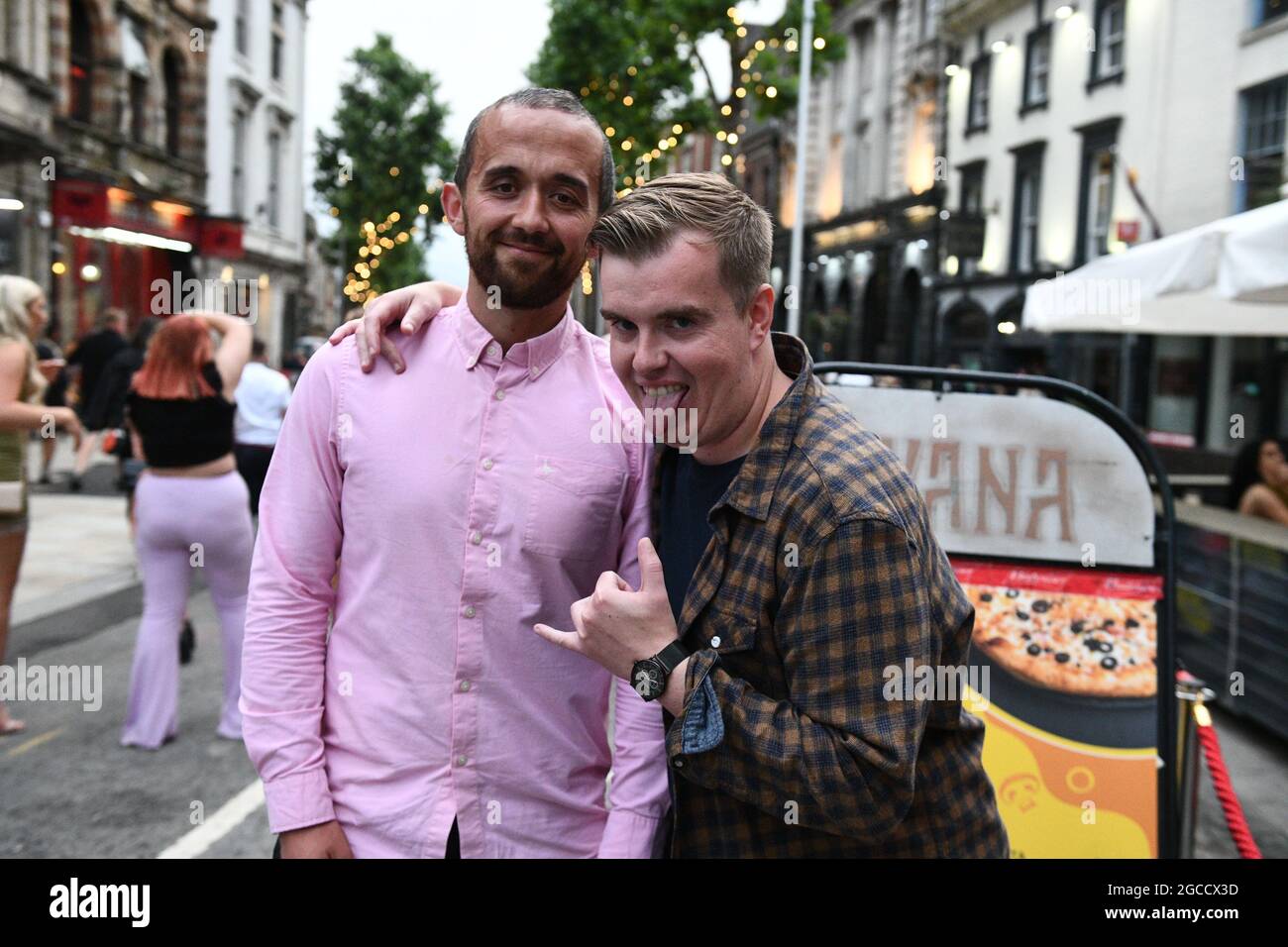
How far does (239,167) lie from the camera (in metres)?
32.8

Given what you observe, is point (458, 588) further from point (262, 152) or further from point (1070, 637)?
point (262, 152)

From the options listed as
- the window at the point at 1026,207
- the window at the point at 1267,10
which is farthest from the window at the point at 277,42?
the window at the point at 1267,10

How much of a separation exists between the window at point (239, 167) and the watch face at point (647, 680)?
33.5 m

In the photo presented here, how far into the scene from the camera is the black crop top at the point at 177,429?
555cm

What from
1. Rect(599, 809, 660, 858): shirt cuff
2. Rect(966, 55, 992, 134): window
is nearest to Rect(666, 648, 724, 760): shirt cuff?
Rect(599, 809, 660, 858): shirt cuff

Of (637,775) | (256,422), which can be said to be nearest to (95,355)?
(256,422)

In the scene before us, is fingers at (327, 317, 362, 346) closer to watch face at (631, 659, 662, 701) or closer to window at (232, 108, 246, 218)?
watch face at (631, 659, 662, 701)

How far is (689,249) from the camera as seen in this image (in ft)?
5.63

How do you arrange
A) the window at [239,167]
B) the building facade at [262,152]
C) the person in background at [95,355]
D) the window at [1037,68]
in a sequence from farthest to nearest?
the window at [239,167], the building facade at [262,152], the window at [1037,68], the person in background at [95,355]

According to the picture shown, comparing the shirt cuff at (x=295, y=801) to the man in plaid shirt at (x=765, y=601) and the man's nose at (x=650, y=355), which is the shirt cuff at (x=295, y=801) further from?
the man's nose at (x=650, y=355)

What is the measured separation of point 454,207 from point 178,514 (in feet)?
13.0
